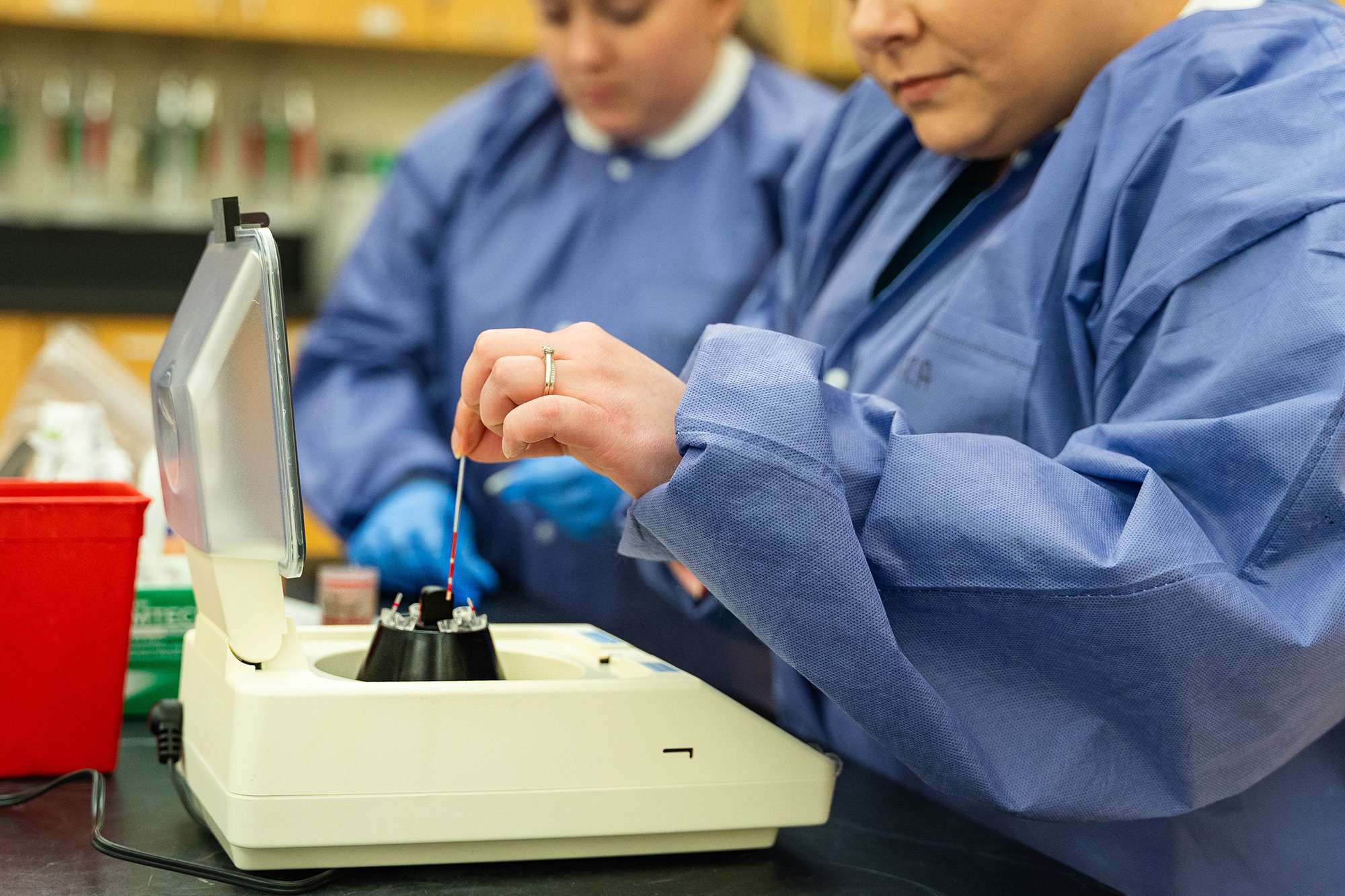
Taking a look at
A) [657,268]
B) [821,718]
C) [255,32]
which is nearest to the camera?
[821,718]

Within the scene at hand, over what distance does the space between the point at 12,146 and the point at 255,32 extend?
72cm

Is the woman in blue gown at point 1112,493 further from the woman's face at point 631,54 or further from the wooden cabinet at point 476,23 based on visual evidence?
the wooden cabinet at point 476,23

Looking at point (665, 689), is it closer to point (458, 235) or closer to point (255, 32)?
point (458, 235)

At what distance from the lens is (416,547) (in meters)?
1.62

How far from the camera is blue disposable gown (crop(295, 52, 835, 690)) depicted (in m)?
1.83

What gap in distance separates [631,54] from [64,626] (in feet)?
3.78

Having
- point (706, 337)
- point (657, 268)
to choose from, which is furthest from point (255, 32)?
point (706, 337)

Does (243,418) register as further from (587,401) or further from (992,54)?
(992,54)

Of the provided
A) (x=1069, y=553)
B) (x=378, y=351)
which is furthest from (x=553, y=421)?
(x=378, y=351)

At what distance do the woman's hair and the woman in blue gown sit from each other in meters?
1.21

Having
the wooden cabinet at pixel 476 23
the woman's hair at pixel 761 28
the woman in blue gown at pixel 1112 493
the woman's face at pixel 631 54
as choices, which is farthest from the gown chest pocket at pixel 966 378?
the wooden cabinet at pixel 476 23

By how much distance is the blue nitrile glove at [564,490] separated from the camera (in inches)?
59.7

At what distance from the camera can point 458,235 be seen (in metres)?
1.97

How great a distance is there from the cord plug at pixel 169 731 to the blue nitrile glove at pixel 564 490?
672 millimetres
